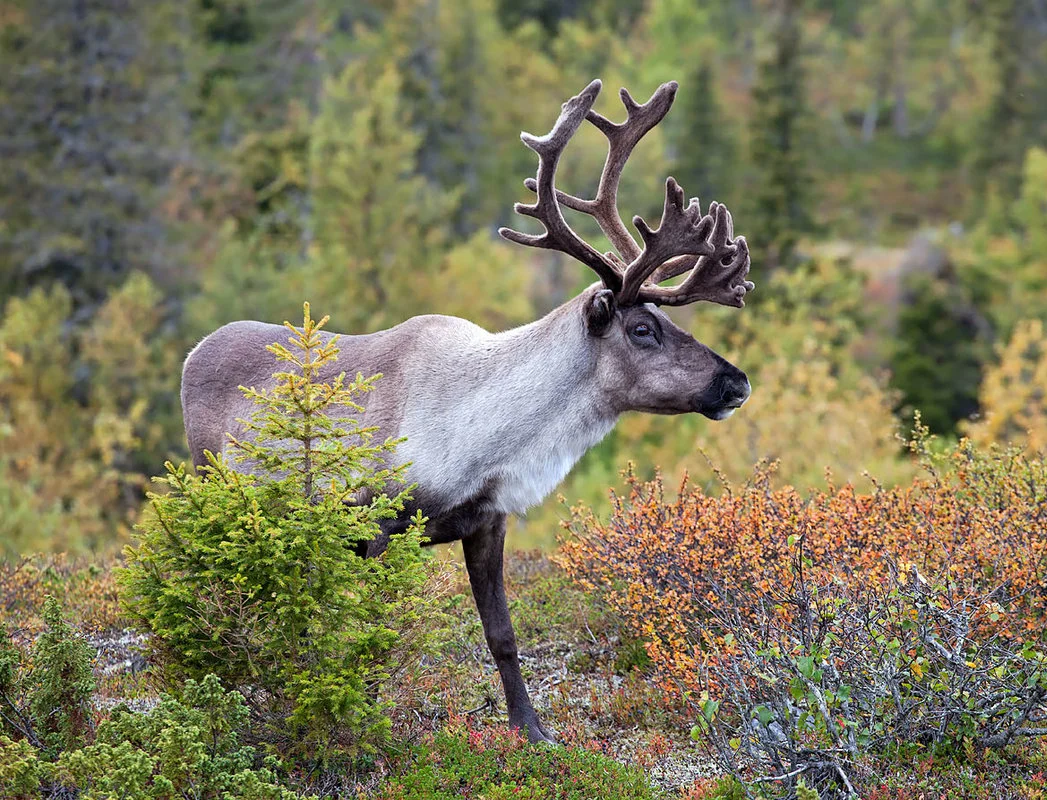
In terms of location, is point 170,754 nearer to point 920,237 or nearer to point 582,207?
point 582,207

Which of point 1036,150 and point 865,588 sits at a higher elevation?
point 1036,150

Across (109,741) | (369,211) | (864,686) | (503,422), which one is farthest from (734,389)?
(369,211)

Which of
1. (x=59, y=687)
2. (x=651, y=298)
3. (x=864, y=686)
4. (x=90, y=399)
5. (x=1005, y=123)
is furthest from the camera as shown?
(x=1005, y=123)

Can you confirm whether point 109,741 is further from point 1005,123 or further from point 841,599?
point 1005,123

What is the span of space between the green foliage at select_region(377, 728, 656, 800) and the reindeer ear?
6.73 ft

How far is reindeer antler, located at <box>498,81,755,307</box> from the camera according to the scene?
6.05 metres

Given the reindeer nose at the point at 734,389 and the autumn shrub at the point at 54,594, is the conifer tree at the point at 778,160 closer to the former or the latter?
the autumn shrub at the point at 54,594

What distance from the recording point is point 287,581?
520cm

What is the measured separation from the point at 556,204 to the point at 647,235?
1.65ft

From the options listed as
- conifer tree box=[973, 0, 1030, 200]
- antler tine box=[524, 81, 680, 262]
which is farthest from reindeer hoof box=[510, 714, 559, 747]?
conifer tree box=[973, 0, 1030, 200]

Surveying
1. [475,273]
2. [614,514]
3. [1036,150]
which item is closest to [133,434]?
[475,273]

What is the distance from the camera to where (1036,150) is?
42.3 meters

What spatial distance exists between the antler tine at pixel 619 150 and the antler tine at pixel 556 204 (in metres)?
0.11

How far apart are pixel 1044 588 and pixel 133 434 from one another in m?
20.2
